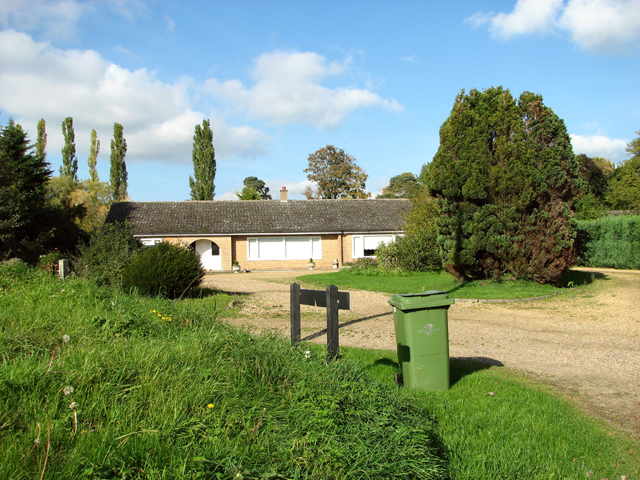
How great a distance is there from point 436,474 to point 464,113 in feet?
45.7

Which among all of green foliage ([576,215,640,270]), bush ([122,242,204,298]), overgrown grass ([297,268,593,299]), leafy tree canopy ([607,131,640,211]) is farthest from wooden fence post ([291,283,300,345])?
leafy tree canopy ([607,131,640,211])

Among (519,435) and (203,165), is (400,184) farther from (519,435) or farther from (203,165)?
(519,435)

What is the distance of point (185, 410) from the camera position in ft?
10.1

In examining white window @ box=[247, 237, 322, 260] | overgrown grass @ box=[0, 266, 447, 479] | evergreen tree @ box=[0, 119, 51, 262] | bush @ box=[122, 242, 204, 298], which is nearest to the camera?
overgrown grass @ box=[0, 266, 447, 479]

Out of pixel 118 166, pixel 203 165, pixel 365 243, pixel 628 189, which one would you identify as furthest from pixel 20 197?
pixel 628 189

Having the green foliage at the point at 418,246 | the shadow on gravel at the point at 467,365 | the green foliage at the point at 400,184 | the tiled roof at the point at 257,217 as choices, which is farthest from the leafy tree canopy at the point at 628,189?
the shadow on gravel at the point at 467,365

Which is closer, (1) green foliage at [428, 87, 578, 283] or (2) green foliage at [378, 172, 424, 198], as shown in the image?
(1) green foliage at [428, 87, 578, 283]

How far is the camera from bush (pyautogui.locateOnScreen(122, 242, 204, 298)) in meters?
11.5

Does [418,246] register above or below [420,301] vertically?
above

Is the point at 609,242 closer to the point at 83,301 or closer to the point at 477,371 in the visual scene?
the point at 477,371

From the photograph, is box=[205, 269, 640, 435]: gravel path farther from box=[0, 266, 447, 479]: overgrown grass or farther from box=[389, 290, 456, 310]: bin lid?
box=[0, 266, 447, 479]: overgrown grass

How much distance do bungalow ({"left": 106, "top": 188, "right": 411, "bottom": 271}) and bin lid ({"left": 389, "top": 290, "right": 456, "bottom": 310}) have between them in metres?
24.9

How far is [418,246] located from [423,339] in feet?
56.6

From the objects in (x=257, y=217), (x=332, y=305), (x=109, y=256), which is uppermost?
(x=257, y=217)
